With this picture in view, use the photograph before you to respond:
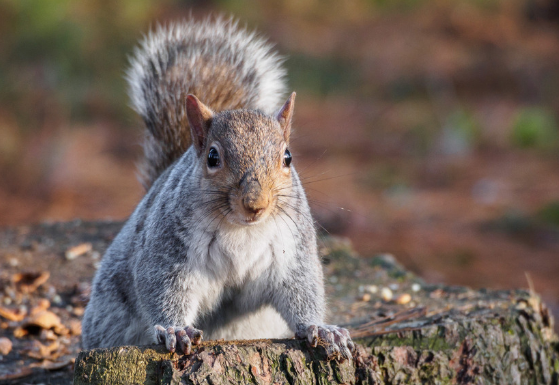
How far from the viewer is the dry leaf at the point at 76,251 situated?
261 centimetres

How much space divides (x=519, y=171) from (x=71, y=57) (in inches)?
150

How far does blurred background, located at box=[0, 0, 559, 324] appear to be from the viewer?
468 cm

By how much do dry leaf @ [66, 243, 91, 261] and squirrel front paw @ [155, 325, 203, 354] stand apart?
1.25 meters

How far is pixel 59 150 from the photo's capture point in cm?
528

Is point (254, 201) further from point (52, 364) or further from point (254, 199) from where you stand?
point (52, 364)

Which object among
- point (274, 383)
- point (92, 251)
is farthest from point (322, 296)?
point (92, 251)

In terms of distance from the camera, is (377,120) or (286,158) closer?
(286,158)

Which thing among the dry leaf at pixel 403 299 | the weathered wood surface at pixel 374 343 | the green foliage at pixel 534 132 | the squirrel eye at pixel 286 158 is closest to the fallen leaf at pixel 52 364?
the weathered wood surface at pixel 374 343

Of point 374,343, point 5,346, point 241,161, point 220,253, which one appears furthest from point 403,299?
point 5,346

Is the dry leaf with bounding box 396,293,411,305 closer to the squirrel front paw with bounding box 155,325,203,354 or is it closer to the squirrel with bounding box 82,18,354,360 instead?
the squirrel with bounding box 82,18,354,360

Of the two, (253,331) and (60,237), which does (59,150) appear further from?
(253,331)

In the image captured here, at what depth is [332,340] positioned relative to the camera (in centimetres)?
153

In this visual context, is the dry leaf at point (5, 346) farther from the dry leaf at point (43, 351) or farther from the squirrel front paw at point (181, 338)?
the squirrel front paw at point (181, 338)

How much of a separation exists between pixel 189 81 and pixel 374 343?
1.01 metres
